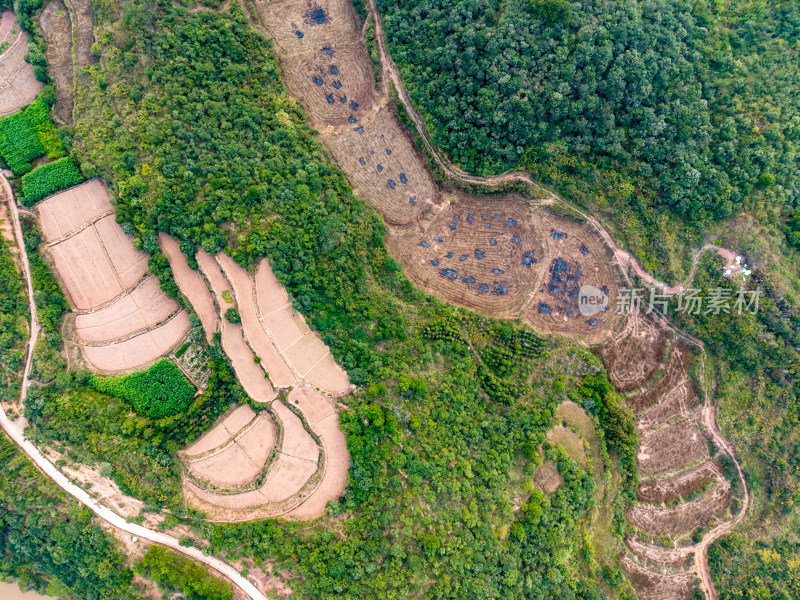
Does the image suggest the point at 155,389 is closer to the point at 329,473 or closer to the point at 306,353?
the point at 306,353

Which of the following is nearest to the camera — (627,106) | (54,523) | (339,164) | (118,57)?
(54,523)

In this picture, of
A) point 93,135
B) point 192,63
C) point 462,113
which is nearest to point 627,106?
point 462,113

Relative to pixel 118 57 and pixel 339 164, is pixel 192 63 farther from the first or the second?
pixel 339 164

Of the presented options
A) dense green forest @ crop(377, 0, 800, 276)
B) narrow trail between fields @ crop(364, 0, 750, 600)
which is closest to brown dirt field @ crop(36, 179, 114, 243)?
narrow trail between fields @ crop(364, 0, 750, 600)

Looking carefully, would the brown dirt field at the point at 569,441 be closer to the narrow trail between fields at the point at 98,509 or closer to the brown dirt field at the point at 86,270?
the narrow trail between fields at the point at 98,509

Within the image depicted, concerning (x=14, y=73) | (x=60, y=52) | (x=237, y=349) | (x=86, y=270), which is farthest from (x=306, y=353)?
(x=14, y=73)

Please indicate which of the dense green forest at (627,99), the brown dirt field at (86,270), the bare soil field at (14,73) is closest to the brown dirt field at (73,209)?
the brown dirt field at (86,270)
